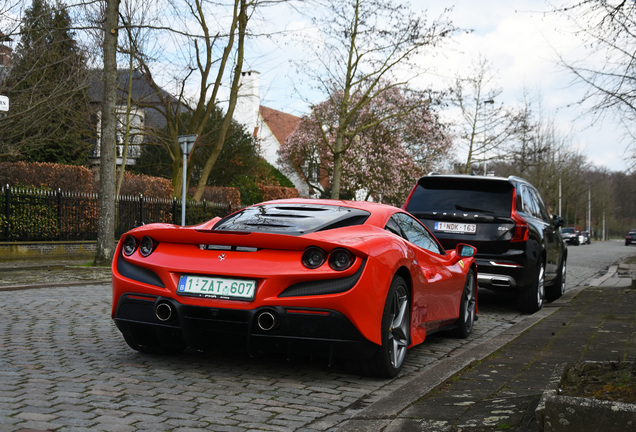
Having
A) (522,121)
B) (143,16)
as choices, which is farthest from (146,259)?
(522,121)

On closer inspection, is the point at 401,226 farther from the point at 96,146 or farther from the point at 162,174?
the point at 162,174

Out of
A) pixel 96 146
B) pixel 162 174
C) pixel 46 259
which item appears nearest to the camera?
pixel 46 259

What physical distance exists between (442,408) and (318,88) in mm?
22774

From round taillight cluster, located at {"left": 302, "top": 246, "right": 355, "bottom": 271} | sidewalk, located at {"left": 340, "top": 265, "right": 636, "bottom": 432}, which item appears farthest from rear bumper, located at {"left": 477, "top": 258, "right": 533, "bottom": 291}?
round taillight cluster, located at {"left": 302, "top": 246, "right": 355, "bottom": 271}

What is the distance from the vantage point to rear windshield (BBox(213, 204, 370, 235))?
5391mm

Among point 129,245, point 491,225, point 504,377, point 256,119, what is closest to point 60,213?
point 491,225

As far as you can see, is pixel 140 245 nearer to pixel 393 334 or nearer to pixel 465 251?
pixel 393 334

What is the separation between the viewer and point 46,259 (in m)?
19.9

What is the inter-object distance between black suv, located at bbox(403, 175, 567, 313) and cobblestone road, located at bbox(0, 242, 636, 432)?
102 inches

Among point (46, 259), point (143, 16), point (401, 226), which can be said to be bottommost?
point (46, 259)

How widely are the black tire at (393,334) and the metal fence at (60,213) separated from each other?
11917 millimetres

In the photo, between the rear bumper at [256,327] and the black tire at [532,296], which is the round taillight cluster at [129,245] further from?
the black tire at [532,296]

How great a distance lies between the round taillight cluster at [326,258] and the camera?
16.0 feet

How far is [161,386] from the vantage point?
16.0 feet
